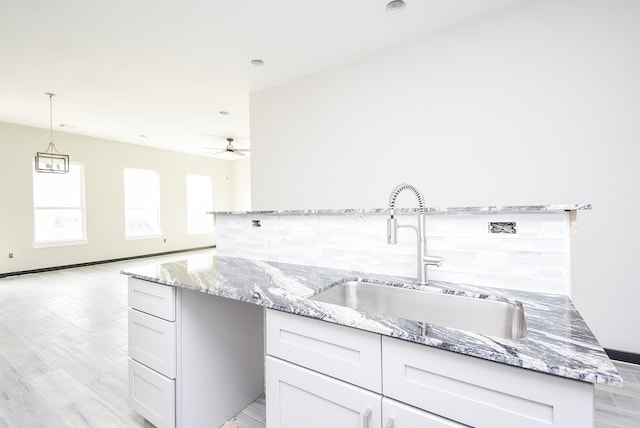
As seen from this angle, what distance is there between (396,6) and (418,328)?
2664 millimetres

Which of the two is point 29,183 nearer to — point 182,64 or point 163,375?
point 182,64

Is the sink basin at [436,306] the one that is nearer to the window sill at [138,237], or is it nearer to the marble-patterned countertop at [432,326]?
the marble-patterned countertop at [432,326]

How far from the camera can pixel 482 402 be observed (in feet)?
2.49

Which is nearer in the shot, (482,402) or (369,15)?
(482,402)

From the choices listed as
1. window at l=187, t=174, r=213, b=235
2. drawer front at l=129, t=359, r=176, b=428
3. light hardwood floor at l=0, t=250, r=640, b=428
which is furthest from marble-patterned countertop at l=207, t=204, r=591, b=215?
window at l=187, t=174, r=213, b=235

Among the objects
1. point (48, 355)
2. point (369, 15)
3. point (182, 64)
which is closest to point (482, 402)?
point (369, 15)

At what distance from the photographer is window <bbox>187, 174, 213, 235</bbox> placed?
8719mm

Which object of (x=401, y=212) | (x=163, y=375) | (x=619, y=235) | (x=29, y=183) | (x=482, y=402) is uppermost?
(x=29, y=183)

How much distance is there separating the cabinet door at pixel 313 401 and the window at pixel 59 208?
691cm

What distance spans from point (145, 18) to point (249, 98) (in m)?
1.81

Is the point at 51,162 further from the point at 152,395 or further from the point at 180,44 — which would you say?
the point at 152,395

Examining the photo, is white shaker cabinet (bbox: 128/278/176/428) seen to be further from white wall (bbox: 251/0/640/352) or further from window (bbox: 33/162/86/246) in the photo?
window (bbox: 33/162/86/246)

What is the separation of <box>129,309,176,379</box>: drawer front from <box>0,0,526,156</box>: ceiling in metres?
2.43

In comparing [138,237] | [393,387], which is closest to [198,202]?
[138,237]
